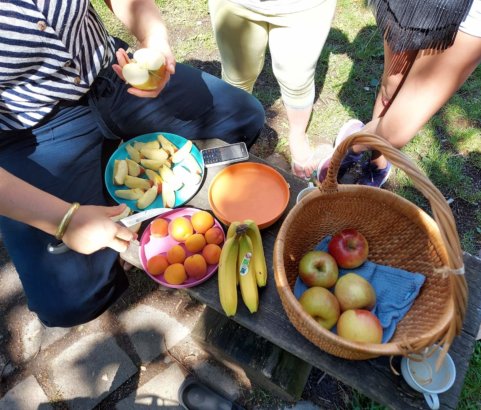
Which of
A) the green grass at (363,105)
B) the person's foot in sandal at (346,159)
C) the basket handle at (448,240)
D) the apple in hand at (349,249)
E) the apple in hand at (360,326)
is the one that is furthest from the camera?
the green grass at (363,105)

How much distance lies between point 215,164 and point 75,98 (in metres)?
0.72

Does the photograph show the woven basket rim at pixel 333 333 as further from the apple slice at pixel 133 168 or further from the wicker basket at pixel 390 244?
the apple slice at pixel 133 168

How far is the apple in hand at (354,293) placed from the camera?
4.52ft

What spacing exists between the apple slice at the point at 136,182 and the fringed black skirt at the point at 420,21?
1293 mm

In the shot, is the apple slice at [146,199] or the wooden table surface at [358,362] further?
the apple slice at [146,199]

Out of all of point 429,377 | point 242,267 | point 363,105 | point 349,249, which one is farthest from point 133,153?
point 363,105

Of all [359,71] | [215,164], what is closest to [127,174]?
[215,164]

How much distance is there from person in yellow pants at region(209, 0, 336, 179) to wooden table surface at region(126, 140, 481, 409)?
112 cm

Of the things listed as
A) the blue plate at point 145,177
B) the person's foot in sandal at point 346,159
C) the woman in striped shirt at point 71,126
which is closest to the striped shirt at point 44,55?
the woman in striped shirt at point 71,126

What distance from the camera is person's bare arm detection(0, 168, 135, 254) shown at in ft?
4.77

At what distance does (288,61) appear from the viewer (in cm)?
216

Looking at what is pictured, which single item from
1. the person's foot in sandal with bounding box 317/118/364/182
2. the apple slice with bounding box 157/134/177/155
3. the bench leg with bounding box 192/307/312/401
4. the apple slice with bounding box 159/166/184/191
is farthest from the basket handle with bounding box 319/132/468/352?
the person's foot in sandal with bounding box 317/118/364/182

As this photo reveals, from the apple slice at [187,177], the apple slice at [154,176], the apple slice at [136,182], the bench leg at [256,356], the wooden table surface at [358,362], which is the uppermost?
the apple slice at [187,177]

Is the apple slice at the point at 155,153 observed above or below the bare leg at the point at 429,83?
below
